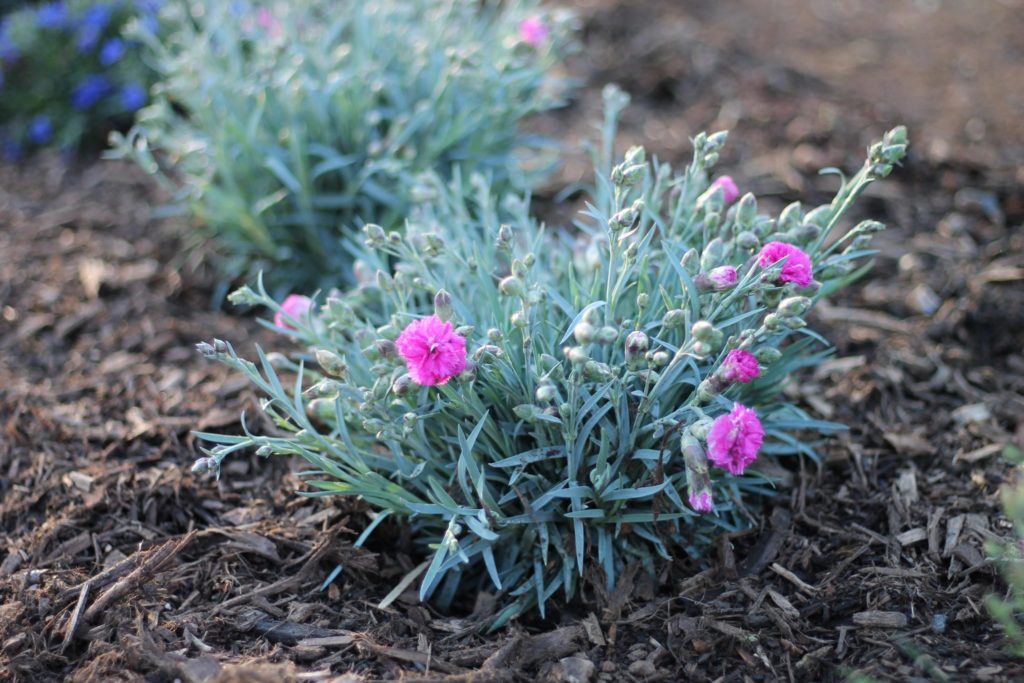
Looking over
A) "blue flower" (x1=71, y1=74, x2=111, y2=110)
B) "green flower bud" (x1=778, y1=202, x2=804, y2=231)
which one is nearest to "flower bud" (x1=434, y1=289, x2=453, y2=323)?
"green flower bud" (x1=778, y1=202, x2=804, y2=231)

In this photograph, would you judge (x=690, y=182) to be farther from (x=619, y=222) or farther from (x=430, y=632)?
(x=430, y=632)

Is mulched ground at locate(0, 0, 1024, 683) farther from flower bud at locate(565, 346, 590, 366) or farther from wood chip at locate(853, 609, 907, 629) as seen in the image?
flower bud at locate(565, 346, 590, 366)

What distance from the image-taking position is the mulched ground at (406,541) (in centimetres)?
186

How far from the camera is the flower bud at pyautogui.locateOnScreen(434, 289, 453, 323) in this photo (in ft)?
6.09

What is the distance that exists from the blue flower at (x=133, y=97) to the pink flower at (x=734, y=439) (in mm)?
3329

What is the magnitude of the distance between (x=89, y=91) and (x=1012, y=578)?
13.2 feet

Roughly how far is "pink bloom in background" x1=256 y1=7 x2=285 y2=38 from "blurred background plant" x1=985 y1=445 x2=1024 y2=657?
9.28 ft

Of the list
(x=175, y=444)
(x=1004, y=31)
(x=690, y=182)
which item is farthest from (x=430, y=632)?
(x=1004, y=31)

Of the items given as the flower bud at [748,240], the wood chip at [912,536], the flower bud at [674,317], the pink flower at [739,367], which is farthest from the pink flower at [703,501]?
the wood chip at [912,536]

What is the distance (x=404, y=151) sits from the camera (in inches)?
119

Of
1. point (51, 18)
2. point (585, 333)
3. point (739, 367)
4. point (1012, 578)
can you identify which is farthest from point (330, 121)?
point (1012, 578)

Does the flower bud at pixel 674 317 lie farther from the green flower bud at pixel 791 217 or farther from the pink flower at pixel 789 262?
the green flower bud at pixel 791 217

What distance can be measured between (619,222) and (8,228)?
2.87 meters

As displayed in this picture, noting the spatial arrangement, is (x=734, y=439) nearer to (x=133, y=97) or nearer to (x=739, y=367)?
(x=739, y=367)
